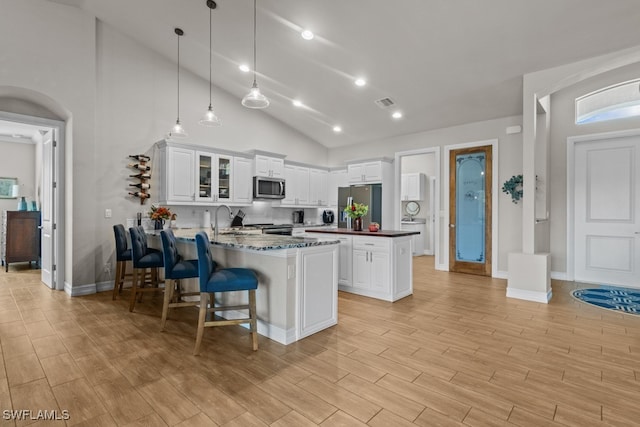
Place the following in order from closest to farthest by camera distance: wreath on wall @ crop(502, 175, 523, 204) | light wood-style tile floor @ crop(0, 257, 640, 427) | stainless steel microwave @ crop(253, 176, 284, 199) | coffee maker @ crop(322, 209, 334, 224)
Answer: light wood-style tile floor @ crop(0, 257, 640, 427)
wreath on wall @ crop(502, 175, 523, 204)
stainless steel microwave @ crop(253, 176, 284, 199)
coffee maker @ crop(322, 209, 334, 224)

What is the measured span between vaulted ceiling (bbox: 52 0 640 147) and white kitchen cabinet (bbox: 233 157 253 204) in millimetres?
1338

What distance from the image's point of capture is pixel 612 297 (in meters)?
4.24

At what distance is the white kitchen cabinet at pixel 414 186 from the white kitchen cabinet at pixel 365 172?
220 centimetres

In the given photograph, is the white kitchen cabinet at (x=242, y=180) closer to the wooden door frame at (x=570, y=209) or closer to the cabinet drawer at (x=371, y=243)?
the cabinet drawer at (x=371, y=243)

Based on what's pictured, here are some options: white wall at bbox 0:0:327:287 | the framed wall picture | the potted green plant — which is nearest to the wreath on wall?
the potted green plant

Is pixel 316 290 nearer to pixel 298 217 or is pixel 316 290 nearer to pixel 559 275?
pixel 298 217

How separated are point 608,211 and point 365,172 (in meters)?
4.10

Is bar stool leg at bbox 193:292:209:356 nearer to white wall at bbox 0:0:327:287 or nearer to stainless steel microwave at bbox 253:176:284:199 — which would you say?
white wall at bbox 0:0:327:287

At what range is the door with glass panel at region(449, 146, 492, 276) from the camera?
18.9 feet

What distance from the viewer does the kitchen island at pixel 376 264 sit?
3994 mm

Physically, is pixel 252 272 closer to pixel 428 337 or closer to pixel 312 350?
pixel 312 350

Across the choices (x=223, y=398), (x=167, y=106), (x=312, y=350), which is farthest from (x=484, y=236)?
(x=167, y=106)

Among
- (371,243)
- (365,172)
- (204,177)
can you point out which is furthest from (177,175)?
(365,172)

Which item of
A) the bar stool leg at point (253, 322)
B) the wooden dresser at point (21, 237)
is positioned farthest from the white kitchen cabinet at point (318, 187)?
the wooden dresser at point (21, 237)
